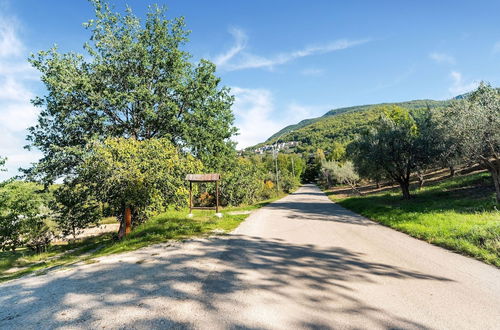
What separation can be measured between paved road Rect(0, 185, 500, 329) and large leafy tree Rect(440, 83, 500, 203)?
8.89 meters

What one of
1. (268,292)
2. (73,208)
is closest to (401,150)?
(268,292)

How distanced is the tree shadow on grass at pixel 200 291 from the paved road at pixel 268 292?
0.07 feet

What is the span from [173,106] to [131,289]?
1412cm

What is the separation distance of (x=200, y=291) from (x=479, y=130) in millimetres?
15909

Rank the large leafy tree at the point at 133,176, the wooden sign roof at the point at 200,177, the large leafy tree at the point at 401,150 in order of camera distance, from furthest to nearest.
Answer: the large leafy tree at the point at 401,150, the wooden sign roof at the point at 200,177, the large leafy tree at the point at 133,176

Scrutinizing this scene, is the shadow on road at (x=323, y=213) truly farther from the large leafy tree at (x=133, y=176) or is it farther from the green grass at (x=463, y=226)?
the large leafy tree at (x=133, y=176)

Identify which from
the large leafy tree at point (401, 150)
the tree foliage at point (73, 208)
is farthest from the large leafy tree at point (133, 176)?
the large leafy tree at point (401, 150)

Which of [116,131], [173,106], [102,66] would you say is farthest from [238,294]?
[102,66]

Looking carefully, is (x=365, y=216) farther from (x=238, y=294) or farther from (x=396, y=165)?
(x=238, y=294)

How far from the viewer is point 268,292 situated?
14.9 feet

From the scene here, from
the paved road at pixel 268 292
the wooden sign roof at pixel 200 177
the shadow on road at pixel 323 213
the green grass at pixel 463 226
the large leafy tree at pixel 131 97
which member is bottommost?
the shadow on road at pixel 323 213

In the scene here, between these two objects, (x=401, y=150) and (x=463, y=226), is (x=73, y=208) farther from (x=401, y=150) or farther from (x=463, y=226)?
(x=401, y=150)

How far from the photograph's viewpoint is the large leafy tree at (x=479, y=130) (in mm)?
12523

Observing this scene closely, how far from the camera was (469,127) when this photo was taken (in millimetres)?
12836
